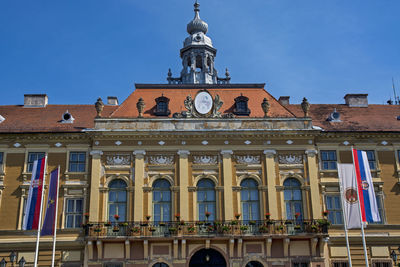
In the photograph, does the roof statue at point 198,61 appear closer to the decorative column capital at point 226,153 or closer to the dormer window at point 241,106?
→ the dormer window at point 241,106

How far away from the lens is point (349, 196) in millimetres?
26094

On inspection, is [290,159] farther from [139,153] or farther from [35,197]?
[35,197]

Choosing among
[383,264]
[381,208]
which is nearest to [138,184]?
[381,208]

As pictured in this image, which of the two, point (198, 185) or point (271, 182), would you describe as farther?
point (198, 185)

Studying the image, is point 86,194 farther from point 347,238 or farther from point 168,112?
point 347,238

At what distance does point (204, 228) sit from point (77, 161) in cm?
918

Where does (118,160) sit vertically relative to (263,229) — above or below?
above

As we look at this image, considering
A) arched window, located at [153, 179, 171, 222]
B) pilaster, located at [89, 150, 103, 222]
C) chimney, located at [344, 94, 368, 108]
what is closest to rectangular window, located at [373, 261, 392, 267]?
chimney, located at [344, 94, 368, 108]

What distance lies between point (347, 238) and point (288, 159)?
20.2ft

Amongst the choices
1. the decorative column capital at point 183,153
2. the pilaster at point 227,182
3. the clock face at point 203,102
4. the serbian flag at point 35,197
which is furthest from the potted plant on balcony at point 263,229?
the serbian flag at point 35,197

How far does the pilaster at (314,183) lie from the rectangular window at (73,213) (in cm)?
1420

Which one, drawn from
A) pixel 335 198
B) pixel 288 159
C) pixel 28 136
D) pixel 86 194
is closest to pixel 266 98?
pixel 288 159

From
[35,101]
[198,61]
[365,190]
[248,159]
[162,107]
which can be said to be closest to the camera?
[365,190]

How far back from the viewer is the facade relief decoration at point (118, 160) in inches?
1156
